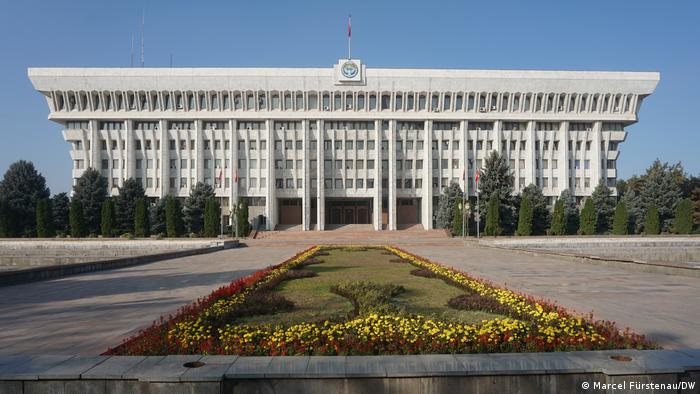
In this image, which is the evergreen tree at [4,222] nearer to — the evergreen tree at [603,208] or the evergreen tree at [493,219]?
the evergreen tree at [493,219]

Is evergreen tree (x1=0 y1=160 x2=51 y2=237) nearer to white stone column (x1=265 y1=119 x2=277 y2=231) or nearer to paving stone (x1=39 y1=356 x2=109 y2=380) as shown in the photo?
white stone column (x1=265 y1=119 x2=277 y2=231)

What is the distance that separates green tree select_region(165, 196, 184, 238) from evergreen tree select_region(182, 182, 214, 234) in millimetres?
1846

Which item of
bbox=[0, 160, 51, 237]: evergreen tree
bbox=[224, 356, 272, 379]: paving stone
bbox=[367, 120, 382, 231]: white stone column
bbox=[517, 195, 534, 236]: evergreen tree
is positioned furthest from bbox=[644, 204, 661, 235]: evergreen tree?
bbox=[0, 160, 51, 237]: evergreen tree

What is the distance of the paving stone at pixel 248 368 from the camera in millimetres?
4004

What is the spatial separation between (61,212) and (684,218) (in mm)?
62428

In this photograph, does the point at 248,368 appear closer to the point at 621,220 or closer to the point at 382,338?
the point at 382,338

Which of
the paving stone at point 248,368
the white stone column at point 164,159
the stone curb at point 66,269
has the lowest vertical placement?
the stone curb at point 66,269

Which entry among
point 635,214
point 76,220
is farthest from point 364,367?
point 635,214

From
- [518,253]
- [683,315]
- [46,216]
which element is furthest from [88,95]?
[683,315]

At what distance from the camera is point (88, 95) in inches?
1941

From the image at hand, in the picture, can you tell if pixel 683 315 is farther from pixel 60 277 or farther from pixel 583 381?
pixel 60 277

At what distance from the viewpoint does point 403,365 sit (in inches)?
166

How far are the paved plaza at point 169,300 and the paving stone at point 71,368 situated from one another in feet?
3.92

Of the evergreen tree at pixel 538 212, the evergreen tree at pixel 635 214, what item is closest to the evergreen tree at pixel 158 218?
the evergreen tree at pixel 538 212
